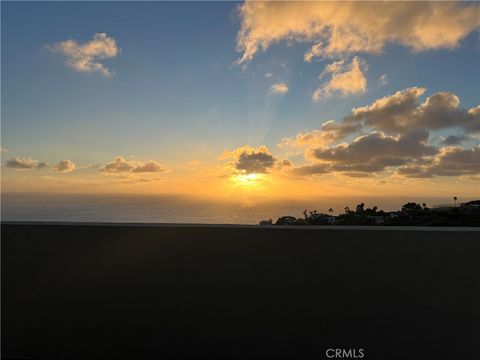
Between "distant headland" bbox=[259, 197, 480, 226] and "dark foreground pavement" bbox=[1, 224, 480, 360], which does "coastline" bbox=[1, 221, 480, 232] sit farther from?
"distant headland" bbox=[259, 197, 480, 226]

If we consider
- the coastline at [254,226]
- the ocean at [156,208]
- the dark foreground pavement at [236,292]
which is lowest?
the dark foreground pavement at [236,292]

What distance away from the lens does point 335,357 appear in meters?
1.99

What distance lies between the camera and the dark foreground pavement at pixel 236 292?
6.26 ft

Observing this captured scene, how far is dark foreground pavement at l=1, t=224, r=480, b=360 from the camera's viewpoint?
6.26 ft

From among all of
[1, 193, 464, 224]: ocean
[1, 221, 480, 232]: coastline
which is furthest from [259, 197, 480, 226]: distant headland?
[1, 221, 480, 232]: coastline

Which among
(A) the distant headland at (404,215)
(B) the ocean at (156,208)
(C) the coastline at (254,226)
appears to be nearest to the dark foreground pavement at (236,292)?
(C) the coastline at (254,226)

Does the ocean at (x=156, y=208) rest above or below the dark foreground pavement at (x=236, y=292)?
above

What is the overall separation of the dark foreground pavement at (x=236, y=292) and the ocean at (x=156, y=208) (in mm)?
279

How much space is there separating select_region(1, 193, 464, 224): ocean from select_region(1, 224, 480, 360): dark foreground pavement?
0.28 metres

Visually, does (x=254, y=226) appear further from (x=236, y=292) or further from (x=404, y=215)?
(x=404, y=215)

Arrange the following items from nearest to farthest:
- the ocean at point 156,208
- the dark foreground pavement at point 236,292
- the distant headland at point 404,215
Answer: the dark foreground pavement at point 236,292 < the ocean at point 156,208 < the distant headland at point 404,215

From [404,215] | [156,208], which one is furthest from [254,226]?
[156,208]

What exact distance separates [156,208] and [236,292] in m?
1.97

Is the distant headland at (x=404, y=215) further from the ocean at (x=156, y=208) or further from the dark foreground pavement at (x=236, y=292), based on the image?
the dark foreground pavement at (x=236, y=292)
